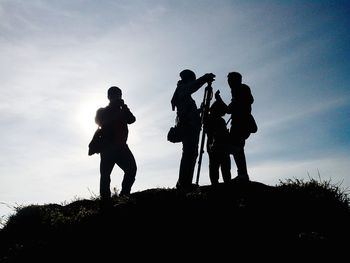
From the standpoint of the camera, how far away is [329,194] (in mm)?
8664

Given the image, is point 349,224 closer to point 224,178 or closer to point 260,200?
point 260,200

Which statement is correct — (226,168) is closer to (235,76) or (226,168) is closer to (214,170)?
(214,170)

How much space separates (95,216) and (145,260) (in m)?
2.17

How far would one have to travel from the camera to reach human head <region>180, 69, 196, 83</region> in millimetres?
9078

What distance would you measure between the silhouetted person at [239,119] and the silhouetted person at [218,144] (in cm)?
23

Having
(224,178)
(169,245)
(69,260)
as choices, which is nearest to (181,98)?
(224,178)

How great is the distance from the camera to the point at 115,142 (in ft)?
29.3

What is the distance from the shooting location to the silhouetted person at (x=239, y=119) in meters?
8.38

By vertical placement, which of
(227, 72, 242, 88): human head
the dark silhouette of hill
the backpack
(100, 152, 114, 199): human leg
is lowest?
the dark silhouette of hill

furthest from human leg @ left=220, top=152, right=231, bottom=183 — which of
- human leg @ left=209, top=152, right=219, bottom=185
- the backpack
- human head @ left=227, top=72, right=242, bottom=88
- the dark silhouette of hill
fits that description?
the backpack

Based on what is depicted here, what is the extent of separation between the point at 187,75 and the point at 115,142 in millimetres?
2518

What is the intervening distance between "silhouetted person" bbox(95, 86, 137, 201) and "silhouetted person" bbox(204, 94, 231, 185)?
200 cm

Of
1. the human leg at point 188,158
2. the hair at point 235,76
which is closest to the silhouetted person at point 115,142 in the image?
the human leg at point 188,158

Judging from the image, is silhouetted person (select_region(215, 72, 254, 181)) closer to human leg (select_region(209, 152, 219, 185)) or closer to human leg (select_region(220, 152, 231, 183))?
human leg (select_region(220, 152, 231, 183))
